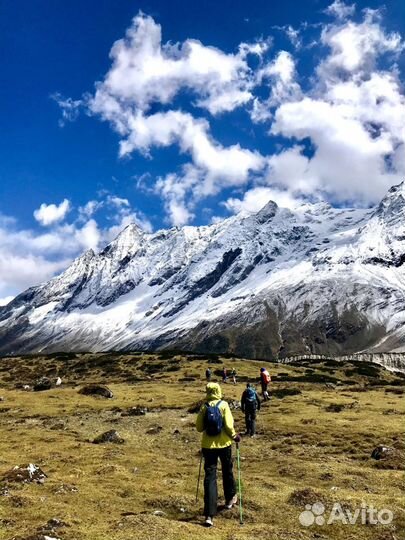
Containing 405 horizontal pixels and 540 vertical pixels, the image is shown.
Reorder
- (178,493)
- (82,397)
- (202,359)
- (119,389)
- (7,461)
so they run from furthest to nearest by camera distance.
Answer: (202,359) → (119,389) → (82,397) → (7,461) → (178,493)

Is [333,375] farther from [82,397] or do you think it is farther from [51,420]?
[51,420]

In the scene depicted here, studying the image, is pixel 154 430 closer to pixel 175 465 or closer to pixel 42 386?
pixel 175 465

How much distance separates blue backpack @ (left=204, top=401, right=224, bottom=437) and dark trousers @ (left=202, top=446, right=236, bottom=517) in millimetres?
526

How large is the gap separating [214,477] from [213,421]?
1.60 meters

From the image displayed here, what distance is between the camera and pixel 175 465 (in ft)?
77.3

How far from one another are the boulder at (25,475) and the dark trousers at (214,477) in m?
6.82

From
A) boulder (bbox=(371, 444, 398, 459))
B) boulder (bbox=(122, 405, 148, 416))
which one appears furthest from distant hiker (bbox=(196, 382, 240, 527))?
boulder (bbox=(122, 405, 148, 416))

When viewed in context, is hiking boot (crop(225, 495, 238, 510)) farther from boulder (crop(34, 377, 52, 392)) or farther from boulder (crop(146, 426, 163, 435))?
boulder (crop(34, 377, 52, 392))

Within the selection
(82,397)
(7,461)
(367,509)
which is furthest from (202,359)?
(367,509)

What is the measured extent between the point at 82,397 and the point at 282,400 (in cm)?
1862

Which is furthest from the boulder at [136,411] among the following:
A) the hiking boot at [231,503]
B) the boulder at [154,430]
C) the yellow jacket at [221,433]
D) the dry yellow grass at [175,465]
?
the yellow jacket at [221,433]

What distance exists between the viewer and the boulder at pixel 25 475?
1886cm

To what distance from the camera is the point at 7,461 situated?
22.8 metres

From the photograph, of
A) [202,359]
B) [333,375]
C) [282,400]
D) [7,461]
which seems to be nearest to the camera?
[7,461]
